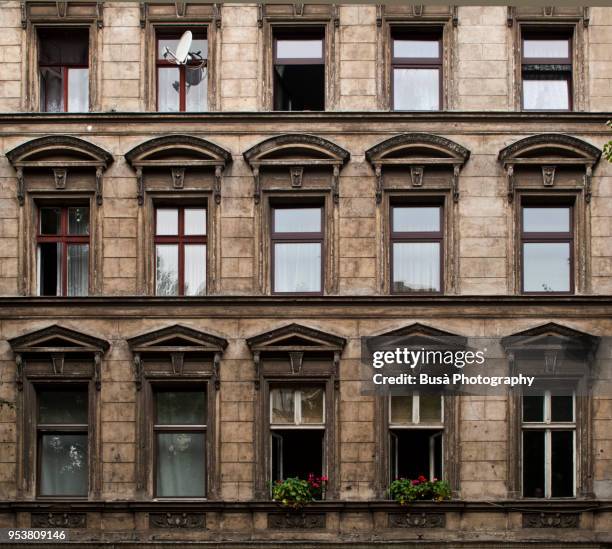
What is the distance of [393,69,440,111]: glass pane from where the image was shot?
1955cm

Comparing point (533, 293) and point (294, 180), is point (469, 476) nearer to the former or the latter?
point (533, 293)

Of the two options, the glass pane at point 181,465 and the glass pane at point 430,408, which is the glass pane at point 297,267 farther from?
the glass pane at point 181,465

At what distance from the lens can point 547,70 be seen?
19.6 metres

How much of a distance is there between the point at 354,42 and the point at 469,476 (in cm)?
863

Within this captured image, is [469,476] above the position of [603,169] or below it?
below

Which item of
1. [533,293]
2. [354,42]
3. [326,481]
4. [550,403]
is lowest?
[326,481]

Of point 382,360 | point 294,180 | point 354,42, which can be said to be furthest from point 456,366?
point 354,42

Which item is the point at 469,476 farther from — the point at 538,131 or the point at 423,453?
the point at 538,131

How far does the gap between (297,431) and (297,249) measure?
349 cm

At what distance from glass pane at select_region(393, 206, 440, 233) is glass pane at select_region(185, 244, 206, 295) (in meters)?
3.80

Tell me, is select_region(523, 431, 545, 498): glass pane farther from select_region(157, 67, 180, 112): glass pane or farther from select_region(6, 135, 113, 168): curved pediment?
select_region(6, 135, 113, 168): curved pediment

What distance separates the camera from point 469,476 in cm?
1841

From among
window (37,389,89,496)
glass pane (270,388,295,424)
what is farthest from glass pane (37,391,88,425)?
glass pane (270,388,295,424)

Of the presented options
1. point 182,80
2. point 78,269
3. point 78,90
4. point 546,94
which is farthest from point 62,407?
point 546,94
